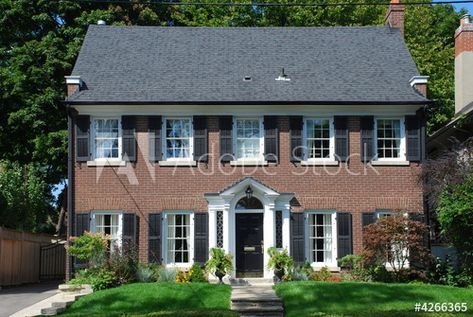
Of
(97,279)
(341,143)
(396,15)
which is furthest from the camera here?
(396,15)

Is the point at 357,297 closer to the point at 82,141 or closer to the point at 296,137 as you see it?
the point at 296,137

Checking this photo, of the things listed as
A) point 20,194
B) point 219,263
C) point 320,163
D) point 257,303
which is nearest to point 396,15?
point 320,163

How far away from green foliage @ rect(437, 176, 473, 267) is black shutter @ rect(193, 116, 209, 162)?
286 inches

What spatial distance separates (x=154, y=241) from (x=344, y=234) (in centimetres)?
585

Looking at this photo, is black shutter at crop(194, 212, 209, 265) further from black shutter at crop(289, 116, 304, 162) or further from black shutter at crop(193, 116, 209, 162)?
black shutter at crop(289, 116, 304, 162)

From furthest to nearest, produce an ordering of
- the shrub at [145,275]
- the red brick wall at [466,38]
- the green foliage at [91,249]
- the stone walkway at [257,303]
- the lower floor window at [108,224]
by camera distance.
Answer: the red brick wall at [466,38]
the lower floor window at [108,224]
the shrub at [145,275]
the green foliage at [91,249]
the stone walkway at [257,303]

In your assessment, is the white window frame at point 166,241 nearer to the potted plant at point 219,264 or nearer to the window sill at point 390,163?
the potted plant at point 219,264

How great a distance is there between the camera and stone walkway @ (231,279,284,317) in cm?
1692

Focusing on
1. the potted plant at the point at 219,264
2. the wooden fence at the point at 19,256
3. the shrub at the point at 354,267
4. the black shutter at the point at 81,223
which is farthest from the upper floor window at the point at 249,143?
the wooden fence at the point at 19,256

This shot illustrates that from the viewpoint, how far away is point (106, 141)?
76.6 ft

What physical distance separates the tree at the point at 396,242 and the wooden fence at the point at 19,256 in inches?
456

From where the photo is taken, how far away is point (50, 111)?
31609 millimetres

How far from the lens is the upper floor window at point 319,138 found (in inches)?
923

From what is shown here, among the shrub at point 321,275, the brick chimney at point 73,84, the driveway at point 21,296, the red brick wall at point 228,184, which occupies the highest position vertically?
the brick chimney at point 73,84
